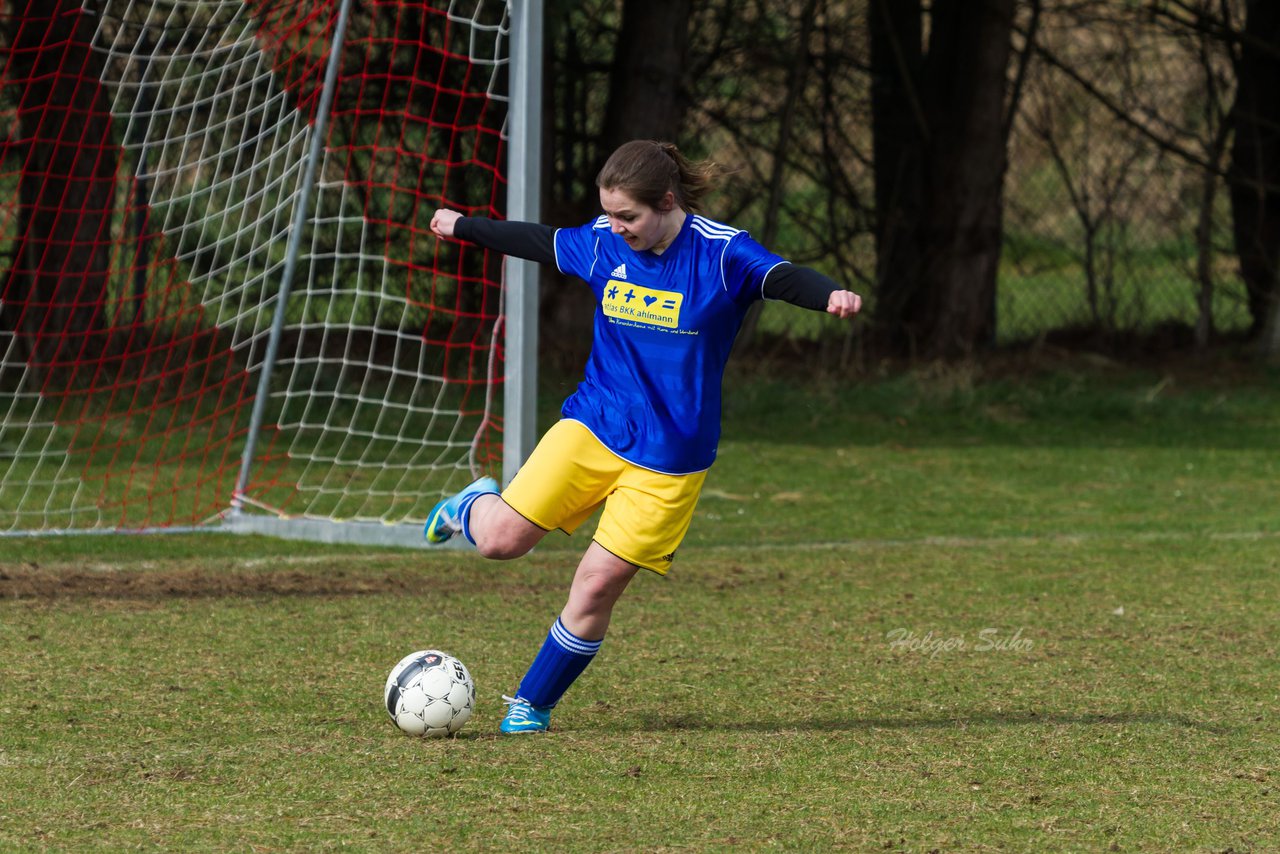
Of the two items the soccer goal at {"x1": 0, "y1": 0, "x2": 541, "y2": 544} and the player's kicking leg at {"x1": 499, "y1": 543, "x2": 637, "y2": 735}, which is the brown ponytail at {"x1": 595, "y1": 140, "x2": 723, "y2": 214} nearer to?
the player's kicking leg at {"x1": 499, "y1": 543, "x2": 637, "y2": 735}

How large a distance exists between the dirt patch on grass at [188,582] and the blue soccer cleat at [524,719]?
1.92m

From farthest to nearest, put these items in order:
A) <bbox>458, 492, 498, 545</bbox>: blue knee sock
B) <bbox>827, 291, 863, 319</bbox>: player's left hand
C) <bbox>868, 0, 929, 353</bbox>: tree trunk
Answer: <bbox>868, 0, 929, 353</bbox>: tree trunk
<bbox>458, 492, 498, 545</bbox>: blue knee sock
<bbox>827, 291, 863, 319</bbox>: player's left hand

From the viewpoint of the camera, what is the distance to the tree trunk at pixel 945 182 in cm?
1195

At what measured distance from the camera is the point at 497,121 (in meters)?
10.8

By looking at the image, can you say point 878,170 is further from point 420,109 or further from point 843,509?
point 843,509

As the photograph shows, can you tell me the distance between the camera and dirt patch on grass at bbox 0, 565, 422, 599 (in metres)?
5.69

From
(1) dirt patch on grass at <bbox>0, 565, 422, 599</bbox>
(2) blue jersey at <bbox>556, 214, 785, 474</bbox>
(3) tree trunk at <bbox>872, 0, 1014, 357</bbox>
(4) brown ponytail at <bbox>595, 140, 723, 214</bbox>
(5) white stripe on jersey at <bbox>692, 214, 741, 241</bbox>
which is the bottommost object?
(1) dirt patch on grass at <bbox>0, 565, 422, 599</bbox>

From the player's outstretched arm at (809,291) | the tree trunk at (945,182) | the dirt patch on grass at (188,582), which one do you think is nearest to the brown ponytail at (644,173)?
the player's outstretched arm at (809,291)

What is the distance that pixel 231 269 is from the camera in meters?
8.59

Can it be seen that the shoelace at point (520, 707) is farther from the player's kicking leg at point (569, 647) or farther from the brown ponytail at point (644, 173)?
the brown ponytail at point (644, 173)

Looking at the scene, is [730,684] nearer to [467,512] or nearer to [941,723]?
[941,723]

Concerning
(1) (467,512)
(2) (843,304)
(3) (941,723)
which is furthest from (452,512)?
(3) (941,723)

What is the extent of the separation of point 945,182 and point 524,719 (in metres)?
8.98

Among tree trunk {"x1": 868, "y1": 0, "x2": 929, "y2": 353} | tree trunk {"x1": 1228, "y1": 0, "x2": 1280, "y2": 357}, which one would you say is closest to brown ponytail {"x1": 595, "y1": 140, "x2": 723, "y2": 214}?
tree trunk {"x1": 868, "y1": 0, "x2": 929, "y2": 353}
